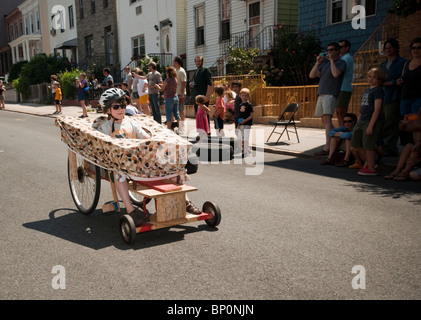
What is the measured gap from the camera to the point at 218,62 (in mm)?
22406

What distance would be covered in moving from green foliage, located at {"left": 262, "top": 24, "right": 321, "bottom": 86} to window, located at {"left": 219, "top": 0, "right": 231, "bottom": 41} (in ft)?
14.9

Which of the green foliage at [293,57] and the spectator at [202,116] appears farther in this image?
the green foliage at [293,57]

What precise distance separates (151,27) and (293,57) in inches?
549

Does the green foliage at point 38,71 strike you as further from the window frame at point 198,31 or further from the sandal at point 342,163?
the sandal at point 342,163

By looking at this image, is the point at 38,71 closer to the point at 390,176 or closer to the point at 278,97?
the point at 278,97

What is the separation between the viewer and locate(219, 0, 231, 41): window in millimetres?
22656

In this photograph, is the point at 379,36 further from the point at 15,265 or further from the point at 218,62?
the point at 15,265

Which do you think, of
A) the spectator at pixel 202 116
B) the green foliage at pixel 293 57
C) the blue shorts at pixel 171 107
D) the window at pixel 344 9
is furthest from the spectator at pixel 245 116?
the window at pixel 344 9

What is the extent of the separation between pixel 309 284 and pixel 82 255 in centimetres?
226

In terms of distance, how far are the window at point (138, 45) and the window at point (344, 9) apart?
15.7m

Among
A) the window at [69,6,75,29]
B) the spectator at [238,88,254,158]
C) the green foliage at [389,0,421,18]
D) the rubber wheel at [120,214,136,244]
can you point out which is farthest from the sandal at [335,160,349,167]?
the window at [69,6,75,29]

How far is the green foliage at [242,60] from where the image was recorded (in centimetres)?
1952

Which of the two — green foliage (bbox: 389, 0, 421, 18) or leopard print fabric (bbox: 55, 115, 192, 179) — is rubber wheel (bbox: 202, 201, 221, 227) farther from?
green foliage (bbox: 389, 0, 421, 18)

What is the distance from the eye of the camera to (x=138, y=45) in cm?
3042
